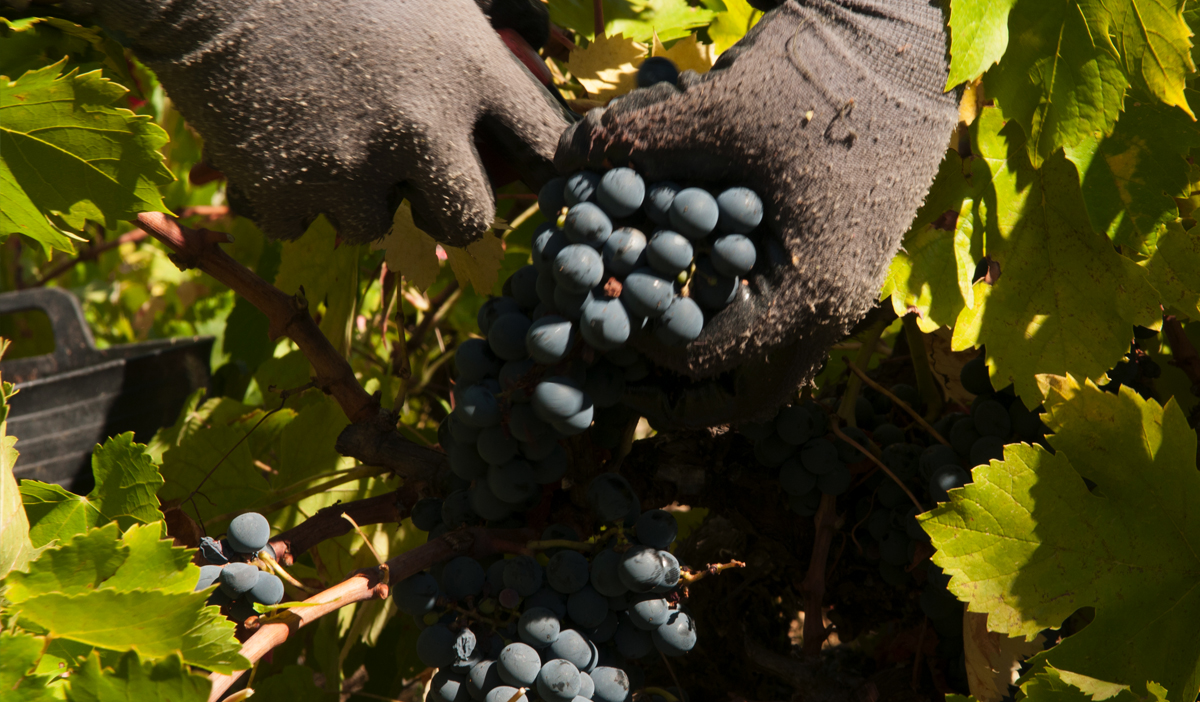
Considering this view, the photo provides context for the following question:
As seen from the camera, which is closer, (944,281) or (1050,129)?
(1050,129)

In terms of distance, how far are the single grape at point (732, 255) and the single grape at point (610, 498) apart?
28cm

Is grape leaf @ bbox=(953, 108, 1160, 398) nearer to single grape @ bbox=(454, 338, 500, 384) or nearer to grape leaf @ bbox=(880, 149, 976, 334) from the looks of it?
grape leaf @ bbox=(880, 149, 976, 334)

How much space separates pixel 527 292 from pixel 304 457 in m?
0.65

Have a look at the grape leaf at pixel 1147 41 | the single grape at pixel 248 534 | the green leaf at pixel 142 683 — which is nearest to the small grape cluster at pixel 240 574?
the single grape at pixel 248 534

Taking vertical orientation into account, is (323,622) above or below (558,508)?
below

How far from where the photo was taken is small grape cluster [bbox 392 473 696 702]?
0.80 m

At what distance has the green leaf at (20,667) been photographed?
60 centimetres

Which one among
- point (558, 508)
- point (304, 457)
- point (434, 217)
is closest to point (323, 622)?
point (304, 457)

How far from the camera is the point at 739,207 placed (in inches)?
28.8

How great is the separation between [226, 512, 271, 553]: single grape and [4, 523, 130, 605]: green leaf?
0.38ft

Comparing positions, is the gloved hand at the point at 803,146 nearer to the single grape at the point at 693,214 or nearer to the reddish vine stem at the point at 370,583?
the single grape at the point at 693,214

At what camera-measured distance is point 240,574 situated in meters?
0.76

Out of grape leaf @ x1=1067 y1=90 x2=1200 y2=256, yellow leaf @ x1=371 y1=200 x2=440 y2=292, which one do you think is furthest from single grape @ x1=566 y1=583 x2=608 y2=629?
grape leaf @ x1=1067 y1=90 x2=1200 y2=256

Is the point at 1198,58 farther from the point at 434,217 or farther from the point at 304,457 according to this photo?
the point at 304,457
